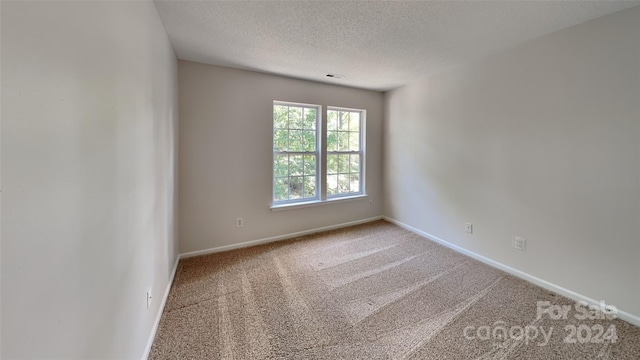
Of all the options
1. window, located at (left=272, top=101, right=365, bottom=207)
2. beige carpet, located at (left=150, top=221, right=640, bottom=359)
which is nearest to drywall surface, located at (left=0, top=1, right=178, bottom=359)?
beige carpet, located at (left=150, top=221, right=640, bottom=359)

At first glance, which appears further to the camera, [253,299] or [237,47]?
[237,47]

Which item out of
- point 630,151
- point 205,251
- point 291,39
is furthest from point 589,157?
point 205,251

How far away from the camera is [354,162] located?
4086mm

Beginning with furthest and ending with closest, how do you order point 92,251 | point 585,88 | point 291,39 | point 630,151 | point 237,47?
point 237,47 < point 291,39 < point 585,88 < point 630,151 < point 92,251

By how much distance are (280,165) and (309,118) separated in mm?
844

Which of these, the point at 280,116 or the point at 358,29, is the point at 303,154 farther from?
the point at 358,29

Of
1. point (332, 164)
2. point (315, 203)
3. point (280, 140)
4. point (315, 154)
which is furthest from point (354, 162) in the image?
point (280, 140)

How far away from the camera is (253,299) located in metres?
2.04

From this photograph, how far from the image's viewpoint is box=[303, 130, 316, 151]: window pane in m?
3.55

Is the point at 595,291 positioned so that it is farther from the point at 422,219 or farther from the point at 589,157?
the point at 422,219

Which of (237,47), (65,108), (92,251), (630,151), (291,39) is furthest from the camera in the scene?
(237,47)

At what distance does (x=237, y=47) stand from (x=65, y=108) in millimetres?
1979

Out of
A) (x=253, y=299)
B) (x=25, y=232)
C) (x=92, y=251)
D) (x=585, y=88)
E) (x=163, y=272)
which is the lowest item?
(x=253, y=299)

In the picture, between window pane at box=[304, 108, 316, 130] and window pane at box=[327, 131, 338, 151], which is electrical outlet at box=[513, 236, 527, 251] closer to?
window pane at box=[327, 131, 338, 151]
